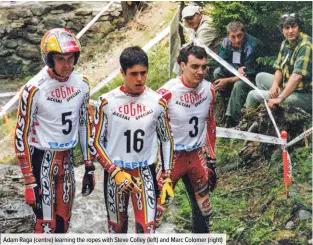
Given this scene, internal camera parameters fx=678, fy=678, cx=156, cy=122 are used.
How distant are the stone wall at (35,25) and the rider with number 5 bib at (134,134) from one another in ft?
11.2

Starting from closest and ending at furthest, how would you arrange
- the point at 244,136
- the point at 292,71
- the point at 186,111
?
1. the point at 186,111
2. the point at 292,71
3. the point at 244,136

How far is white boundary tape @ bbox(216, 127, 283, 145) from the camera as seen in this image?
22.6ft

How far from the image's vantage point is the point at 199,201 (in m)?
5.89

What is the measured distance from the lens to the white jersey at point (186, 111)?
18.7 ft

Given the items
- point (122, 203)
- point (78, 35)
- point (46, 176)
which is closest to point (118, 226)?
point (122, 203)

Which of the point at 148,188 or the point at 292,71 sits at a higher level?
the point at 292,71

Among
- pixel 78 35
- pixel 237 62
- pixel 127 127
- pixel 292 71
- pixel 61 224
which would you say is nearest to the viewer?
pixel 127 127

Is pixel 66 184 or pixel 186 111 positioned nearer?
pixel 66 184

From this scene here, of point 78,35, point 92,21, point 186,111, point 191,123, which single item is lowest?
point 78,35

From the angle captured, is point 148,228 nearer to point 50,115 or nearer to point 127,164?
point 127,164

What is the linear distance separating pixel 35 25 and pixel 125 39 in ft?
4.07

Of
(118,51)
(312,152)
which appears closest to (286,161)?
(312,152)

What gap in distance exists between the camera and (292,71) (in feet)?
21.6

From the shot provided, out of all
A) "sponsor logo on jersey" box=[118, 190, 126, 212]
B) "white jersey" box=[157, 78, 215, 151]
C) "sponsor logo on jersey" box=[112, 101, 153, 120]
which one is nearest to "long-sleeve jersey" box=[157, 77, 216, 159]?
"white jersey" box=[157, 78, 215, 151]
